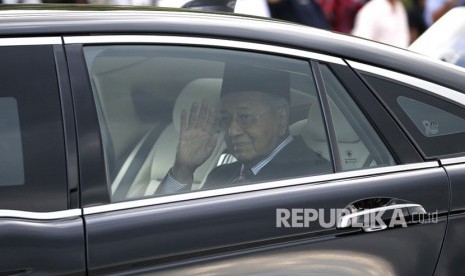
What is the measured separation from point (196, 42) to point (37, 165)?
1.89 ft

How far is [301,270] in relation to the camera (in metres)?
2.49

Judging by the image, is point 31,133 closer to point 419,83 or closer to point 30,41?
point 30,41

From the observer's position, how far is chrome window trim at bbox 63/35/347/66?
2.54 meters

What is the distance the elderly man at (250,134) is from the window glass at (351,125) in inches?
4.3

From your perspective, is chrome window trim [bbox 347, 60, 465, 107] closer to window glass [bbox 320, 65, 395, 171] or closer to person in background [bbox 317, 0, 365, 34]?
window glass [bbox 320, 65, 395, 171]

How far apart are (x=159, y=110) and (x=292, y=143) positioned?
16.0 inches

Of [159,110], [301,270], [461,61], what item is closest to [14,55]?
[159,110]

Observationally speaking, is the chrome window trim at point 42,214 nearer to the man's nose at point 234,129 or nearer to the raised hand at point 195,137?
the raised hand at point 195,137

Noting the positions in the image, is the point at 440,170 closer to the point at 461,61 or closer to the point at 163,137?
the point at 163,137

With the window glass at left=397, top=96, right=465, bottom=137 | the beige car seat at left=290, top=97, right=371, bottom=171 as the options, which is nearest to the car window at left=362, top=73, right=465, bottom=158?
the window glass at left=397, top=96, right=465, bottom=137

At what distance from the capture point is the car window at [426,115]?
2738mm

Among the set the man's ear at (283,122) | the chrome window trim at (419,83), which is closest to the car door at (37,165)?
the man's ear at (283,122)

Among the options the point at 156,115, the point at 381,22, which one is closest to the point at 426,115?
the point at 156,115

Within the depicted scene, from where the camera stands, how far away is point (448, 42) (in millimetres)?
5012
